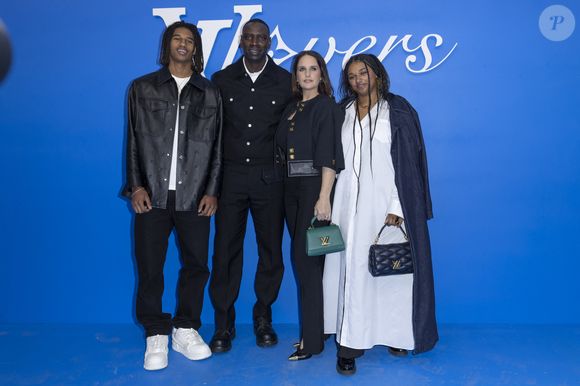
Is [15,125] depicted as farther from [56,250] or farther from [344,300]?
[344,300]

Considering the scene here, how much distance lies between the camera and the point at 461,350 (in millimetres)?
3463

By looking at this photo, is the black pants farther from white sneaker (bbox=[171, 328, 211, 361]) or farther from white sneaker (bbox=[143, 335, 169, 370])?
white sneaker (bbox=[143, 335, 169, 370])

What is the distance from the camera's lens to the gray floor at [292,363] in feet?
→ 10.0

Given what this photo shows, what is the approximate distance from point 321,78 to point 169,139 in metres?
0.96

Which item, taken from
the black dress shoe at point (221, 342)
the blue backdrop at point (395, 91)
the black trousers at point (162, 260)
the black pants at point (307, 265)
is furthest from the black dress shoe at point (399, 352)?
the black trousers at point (162, 260)

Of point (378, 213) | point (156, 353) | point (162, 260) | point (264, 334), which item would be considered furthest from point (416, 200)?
point (156, 353)

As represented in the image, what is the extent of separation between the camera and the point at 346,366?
3135 millimetres

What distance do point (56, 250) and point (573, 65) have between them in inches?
152

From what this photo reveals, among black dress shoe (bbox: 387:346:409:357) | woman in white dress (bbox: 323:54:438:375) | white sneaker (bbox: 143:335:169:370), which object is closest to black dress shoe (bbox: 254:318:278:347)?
woman in white dress (bbox: 323:54:438:375)

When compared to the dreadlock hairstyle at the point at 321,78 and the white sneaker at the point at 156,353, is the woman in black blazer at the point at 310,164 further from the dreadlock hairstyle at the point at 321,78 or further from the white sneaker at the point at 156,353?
the white sneaker at the point at 156,353

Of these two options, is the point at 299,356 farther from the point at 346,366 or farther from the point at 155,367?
the point at 155,367

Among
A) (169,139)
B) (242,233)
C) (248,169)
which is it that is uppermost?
(169,139)

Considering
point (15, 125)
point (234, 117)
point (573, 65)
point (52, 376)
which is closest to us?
point (52, 376)

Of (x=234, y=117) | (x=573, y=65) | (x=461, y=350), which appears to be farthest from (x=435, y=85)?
(x=461, y=350)
